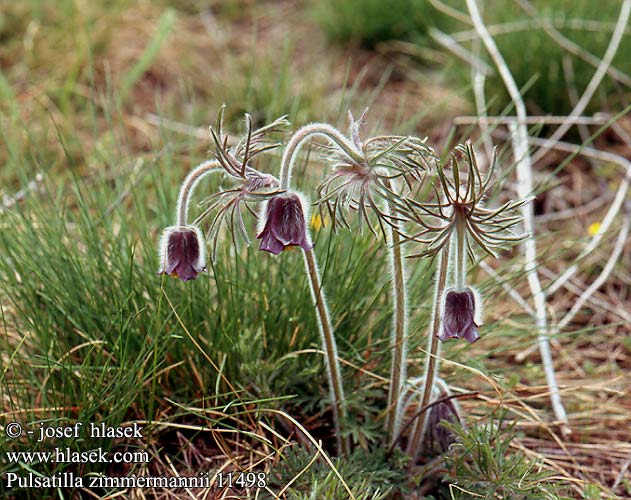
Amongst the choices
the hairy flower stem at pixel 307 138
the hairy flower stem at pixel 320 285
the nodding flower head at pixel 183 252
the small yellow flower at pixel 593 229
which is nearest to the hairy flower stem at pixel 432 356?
the hairy flower stem at pixel 320 285

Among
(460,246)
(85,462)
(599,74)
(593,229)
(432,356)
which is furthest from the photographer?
(599,74)

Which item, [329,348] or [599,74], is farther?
[599,74]

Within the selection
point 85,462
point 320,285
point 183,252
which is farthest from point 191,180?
point 85,462

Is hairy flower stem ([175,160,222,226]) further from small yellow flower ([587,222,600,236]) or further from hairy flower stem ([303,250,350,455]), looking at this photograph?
small yellow flower ([587,222,600,236])

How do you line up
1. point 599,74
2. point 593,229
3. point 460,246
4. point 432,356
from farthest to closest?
point 599,74 < point 593,229 < point 432,356 < point 460,246

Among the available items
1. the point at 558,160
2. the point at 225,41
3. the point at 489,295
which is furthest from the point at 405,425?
the point at 225,41

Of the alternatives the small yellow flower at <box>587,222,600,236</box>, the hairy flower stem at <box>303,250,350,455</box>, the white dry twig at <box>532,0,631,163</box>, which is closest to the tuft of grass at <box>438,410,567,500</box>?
Answer: the hairy flower stem at <box>303,250,350,455</box>

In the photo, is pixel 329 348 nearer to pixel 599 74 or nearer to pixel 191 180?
pixel 191 180
